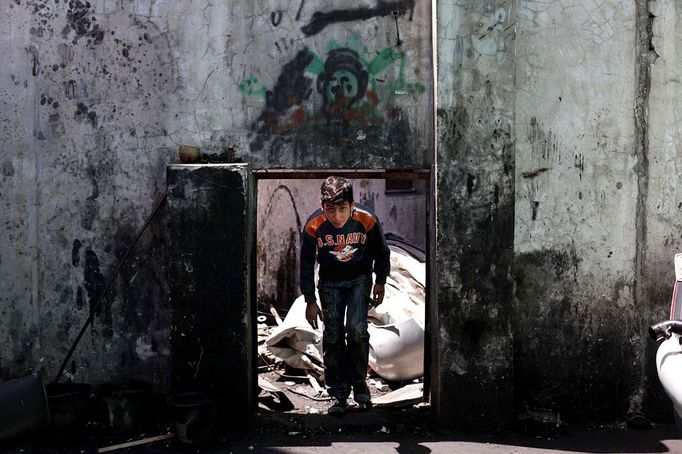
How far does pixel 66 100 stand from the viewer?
20.6ft

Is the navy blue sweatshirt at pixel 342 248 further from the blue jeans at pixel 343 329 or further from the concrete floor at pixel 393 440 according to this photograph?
the concrete floor at pixel 393 440

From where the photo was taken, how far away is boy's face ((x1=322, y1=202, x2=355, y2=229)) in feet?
20.8

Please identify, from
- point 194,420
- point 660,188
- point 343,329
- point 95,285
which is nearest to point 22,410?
point 194,420

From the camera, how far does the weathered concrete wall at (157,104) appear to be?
6.24m

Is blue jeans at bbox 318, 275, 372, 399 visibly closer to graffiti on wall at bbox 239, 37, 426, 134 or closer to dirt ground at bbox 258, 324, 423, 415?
dirt ground at bbox 258, 324, 423, 415

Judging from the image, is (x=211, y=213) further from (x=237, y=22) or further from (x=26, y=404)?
(x=26, y=404)

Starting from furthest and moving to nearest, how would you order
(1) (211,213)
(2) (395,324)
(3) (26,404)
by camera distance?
(2) (395,324) < (1) (211,213) < (3) (26,404)

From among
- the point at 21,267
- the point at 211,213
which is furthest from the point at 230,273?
the point at 21,267

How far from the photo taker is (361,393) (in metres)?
6.64

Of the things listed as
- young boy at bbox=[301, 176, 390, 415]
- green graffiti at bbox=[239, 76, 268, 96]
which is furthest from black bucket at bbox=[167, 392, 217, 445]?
green graffiti at bbox=[239, 76, 268, 96]

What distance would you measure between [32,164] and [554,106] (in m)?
A: 4.19

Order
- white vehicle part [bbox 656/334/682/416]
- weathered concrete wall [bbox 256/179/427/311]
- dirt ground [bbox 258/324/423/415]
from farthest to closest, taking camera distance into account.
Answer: weathered concrete wall [bbox 256/179/427/311]
dirt ground [bbox 258/324/423/415]
white vehicle part [bbox 656/334/682/416]

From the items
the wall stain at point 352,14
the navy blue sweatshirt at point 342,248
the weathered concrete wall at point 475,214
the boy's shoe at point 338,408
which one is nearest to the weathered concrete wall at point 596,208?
the weathered concrete wall at point 475,214

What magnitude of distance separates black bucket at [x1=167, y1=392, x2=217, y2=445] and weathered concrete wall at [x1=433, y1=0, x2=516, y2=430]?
67.9 inches
